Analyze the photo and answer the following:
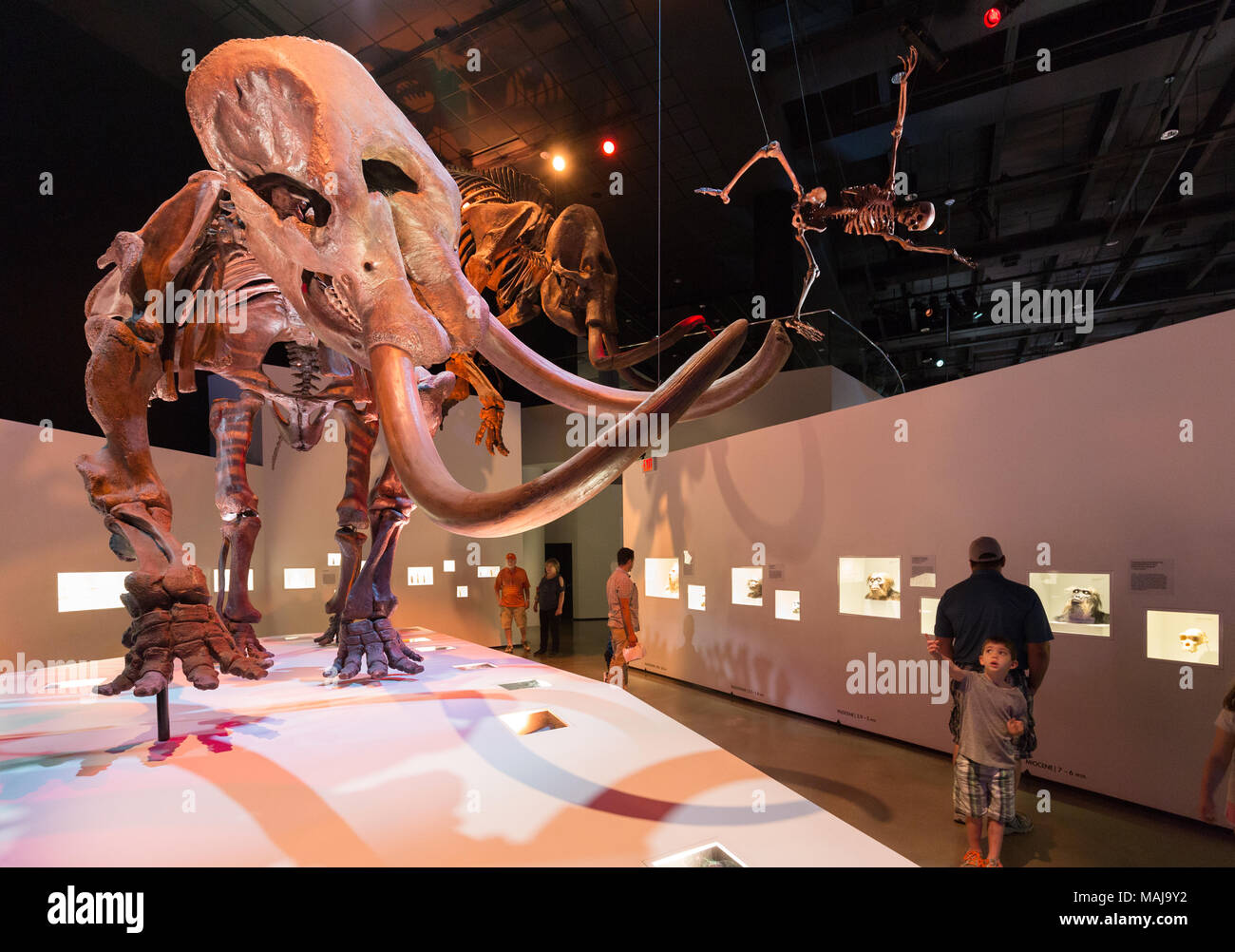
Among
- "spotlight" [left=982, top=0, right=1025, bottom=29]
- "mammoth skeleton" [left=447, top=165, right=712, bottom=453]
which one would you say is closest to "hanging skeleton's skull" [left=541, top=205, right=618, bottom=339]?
"mammoth skeleton" [left=447, top=165, right=712, bottom=453]

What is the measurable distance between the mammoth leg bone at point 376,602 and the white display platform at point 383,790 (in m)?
0.51

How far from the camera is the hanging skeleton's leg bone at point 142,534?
2068mm

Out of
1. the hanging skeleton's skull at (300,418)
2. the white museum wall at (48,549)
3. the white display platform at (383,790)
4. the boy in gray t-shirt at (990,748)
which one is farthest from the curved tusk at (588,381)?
the white museum wall at (48,549)

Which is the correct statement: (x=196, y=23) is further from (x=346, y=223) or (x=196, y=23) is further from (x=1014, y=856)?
(x=1014, y=856)

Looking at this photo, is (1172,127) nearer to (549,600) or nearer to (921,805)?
(921,805)

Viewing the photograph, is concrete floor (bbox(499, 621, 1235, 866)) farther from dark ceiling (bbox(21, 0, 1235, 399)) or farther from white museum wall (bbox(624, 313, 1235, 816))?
dark ceiling (bbox(21, 0, 1235, 399))

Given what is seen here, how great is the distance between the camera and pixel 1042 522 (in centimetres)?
412

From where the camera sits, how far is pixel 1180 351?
349 cm

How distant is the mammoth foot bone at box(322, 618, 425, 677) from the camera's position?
3.54 meters

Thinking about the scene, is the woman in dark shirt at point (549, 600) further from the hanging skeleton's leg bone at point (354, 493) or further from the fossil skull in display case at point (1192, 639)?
the fossil skull in display case at point (1192, 639)

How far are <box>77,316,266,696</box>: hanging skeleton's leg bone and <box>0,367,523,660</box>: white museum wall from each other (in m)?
2.90

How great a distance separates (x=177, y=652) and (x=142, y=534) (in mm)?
517

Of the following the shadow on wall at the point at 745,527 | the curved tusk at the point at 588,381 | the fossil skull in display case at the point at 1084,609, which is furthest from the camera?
the shadow on wall at the point at 745,527
